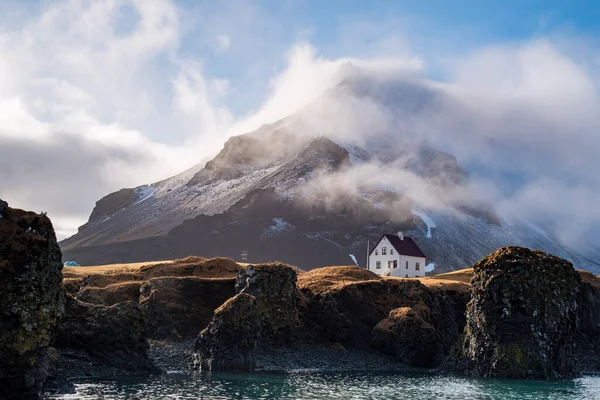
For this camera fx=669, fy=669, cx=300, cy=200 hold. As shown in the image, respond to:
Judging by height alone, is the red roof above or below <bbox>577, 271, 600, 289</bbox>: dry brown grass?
above

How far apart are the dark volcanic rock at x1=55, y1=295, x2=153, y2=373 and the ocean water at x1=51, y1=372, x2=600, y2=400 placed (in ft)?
14.5

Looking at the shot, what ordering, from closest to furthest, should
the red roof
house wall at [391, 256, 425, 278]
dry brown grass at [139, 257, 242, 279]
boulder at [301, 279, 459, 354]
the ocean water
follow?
the ocean water → boulder at [301, 279, 459, 354] → dry brown grass at [139, 257, 242, 279] → house wall at [391, 256, 425, 278] → the red roof

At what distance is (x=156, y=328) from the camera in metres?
90.7

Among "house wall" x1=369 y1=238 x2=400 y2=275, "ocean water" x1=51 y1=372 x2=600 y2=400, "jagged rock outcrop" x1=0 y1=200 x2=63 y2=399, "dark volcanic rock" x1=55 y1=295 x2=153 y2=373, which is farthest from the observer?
"house wall" x1=369 y1=238 x2=400 y2=275

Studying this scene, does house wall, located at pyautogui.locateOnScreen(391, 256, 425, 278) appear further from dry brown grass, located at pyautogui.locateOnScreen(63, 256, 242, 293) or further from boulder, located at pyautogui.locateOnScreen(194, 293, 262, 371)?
boulder, located at pyautogui.locateOnScreen(194, 293, 262, 371)

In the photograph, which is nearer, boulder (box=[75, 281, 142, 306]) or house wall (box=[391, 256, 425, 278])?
boulder (box=[75, 281, 142, 306])

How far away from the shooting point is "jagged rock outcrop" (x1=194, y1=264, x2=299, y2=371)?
80.2 meters

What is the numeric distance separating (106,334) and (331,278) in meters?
48.3

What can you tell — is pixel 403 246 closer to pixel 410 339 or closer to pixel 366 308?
pixel 366 308

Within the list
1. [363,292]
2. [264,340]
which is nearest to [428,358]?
[363,292]

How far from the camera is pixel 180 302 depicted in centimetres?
9562

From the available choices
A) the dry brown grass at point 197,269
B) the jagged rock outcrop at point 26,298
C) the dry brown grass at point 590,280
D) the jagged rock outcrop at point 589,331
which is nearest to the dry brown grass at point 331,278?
the dry brown grass at point 197,269

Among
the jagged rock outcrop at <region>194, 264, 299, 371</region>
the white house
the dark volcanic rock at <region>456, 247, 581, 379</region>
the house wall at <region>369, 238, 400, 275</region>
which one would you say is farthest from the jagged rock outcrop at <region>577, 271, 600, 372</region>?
the house wall at <region>369, 238, 400, 275</region>

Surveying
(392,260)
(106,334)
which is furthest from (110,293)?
(392,260)
